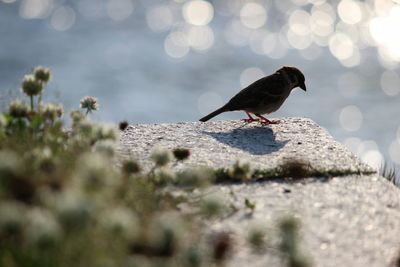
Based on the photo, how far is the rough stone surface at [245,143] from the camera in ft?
15.6

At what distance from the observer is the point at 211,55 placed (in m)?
14.3

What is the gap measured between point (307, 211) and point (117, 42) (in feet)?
34.5

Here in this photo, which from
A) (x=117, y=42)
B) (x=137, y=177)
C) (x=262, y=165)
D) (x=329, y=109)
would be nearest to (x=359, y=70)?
(x=329, y=109)

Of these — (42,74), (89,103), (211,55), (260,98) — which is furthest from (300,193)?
(211,55)

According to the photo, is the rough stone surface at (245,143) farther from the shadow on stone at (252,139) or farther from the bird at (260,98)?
the bird at (260,98)

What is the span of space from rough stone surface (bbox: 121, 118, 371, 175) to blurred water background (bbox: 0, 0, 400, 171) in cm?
476

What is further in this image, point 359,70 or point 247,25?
point 247,25

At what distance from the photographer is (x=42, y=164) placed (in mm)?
3363

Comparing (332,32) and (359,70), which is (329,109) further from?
(332,32)

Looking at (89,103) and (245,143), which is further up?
(89,103)

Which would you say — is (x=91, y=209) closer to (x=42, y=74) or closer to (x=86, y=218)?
(x=86, y=218)

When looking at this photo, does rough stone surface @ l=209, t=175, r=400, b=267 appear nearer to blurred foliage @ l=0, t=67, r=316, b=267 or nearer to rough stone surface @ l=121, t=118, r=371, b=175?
blurred foliage @ l=0, t=67, r=316, b=267

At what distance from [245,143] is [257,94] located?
4.51ft

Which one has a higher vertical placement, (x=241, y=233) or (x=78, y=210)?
(x=78, y=210)
